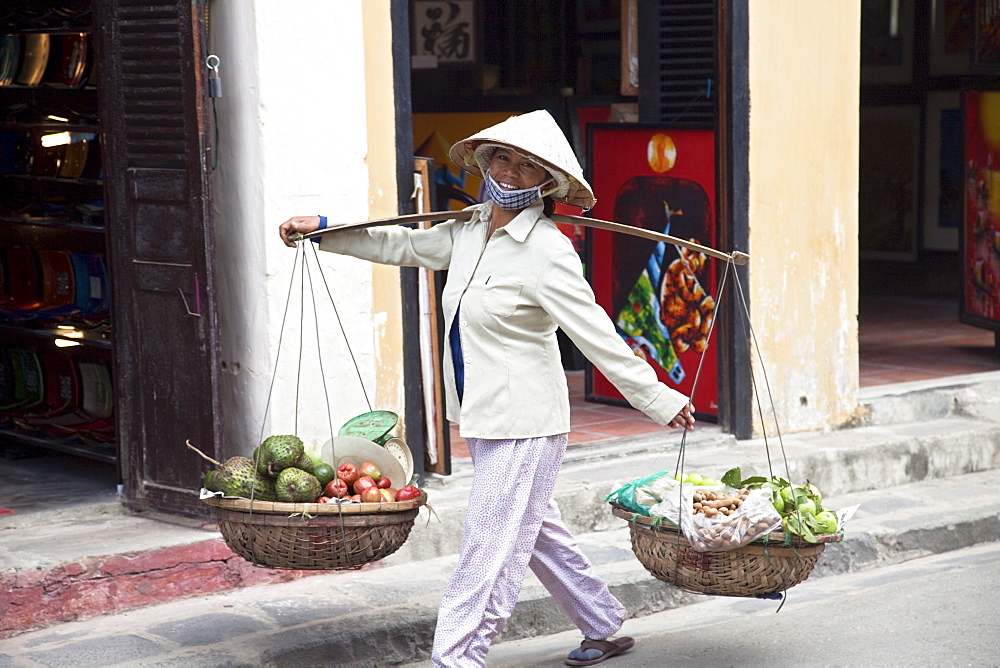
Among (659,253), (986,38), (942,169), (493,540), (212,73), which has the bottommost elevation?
(493,540)

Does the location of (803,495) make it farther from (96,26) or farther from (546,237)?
(96,26)

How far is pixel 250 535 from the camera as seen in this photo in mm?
4465

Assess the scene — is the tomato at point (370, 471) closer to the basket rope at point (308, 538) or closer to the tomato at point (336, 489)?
the tomato at point (336, 489)

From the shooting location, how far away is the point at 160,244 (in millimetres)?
5895

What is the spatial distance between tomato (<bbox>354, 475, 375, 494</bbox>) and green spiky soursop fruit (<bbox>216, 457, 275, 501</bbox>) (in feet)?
0.91

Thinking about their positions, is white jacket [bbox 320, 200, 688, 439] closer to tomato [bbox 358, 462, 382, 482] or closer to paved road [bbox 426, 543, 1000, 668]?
tomato [bbox 358, 462, 382, 482]

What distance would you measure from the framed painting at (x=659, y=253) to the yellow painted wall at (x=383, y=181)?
1848 millimetres

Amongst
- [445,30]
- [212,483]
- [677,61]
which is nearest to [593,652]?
[212,483]

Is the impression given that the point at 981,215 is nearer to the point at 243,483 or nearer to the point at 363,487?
the point at 363,487

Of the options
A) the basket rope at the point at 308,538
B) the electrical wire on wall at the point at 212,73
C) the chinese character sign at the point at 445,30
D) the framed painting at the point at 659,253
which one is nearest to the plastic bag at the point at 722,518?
the basket rope at the point at 308,538

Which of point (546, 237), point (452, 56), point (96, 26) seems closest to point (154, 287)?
point (96, 26)

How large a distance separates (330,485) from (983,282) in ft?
22.7

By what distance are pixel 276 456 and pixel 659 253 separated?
410cm

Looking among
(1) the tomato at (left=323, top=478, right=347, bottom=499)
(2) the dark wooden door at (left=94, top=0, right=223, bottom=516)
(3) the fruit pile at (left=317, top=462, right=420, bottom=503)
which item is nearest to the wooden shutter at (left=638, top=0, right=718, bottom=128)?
(2) the dark wooden door at (left=94, top=0, right=223, bottom=516)
